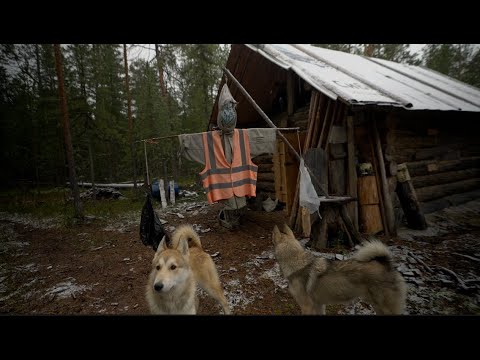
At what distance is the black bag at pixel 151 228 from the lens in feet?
13.7

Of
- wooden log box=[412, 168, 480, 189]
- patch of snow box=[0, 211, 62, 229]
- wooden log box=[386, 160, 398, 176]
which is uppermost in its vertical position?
wooden log box=[386, 160, 398, 176]

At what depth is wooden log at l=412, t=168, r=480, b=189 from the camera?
21.9 ft

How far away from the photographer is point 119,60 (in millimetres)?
12141

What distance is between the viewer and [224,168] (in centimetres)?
522

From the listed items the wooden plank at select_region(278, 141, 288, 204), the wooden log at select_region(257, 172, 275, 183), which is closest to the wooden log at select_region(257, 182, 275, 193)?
the wooden log at select_region(257, 172, 275, 183)

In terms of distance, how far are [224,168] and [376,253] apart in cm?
361

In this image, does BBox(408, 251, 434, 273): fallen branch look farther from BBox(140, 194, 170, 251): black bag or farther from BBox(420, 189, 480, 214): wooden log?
BBox(140, 194, 170, 251): black bag

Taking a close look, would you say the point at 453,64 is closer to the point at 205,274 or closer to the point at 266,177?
the point at 266,177

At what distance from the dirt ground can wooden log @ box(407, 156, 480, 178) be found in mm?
1396
